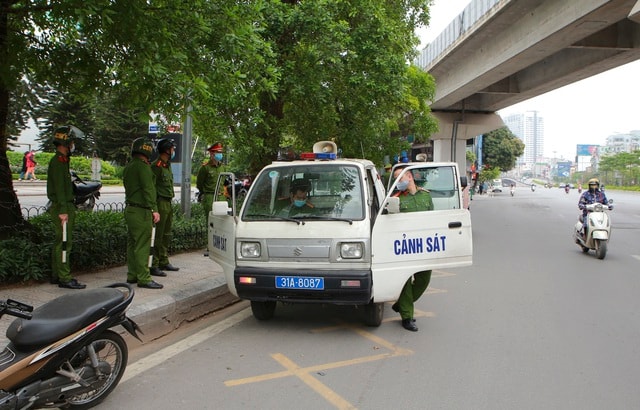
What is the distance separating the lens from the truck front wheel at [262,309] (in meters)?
5.56

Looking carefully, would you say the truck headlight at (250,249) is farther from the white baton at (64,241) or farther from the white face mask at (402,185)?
the white baton at (64,241)

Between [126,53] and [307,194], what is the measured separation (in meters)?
2.56

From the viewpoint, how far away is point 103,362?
11.5 feet

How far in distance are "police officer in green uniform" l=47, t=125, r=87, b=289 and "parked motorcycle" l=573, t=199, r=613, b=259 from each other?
32.1 feet

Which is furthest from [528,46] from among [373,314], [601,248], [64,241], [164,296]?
[64,241]

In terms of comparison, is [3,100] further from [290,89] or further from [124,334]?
[290,89]

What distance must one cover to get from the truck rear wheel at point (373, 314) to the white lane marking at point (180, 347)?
147cm

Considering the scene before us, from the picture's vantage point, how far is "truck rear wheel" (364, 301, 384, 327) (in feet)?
17.5

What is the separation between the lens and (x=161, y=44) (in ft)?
17.0

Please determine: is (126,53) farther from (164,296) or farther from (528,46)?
(528,46)

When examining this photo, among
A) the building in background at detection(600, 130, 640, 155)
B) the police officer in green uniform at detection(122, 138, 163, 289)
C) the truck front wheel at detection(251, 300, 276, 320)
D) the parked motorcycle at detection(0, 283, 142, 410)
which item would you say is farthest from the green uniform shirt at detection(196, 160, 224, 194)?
the building in background at detection(600, 130, 640, 155)

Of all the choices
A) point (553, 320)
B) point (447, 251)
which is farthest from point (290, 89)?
point (553, 320)

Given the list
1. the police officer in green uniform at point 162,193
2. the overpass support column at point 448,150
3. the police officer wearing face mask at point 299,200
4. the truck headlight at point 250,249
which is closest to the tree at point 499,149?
the overpass support column at point 448,150

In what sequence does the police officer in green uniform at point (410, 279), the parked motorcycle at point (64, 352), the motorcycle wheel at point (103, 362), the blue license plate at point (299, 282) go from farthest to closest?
the police officer in green uniform at point (410, 279) < the blue license plate at point (299, 282) < the motorcycle wheel at point (103, 362) < the parked motorcycle at point (64, 352)
